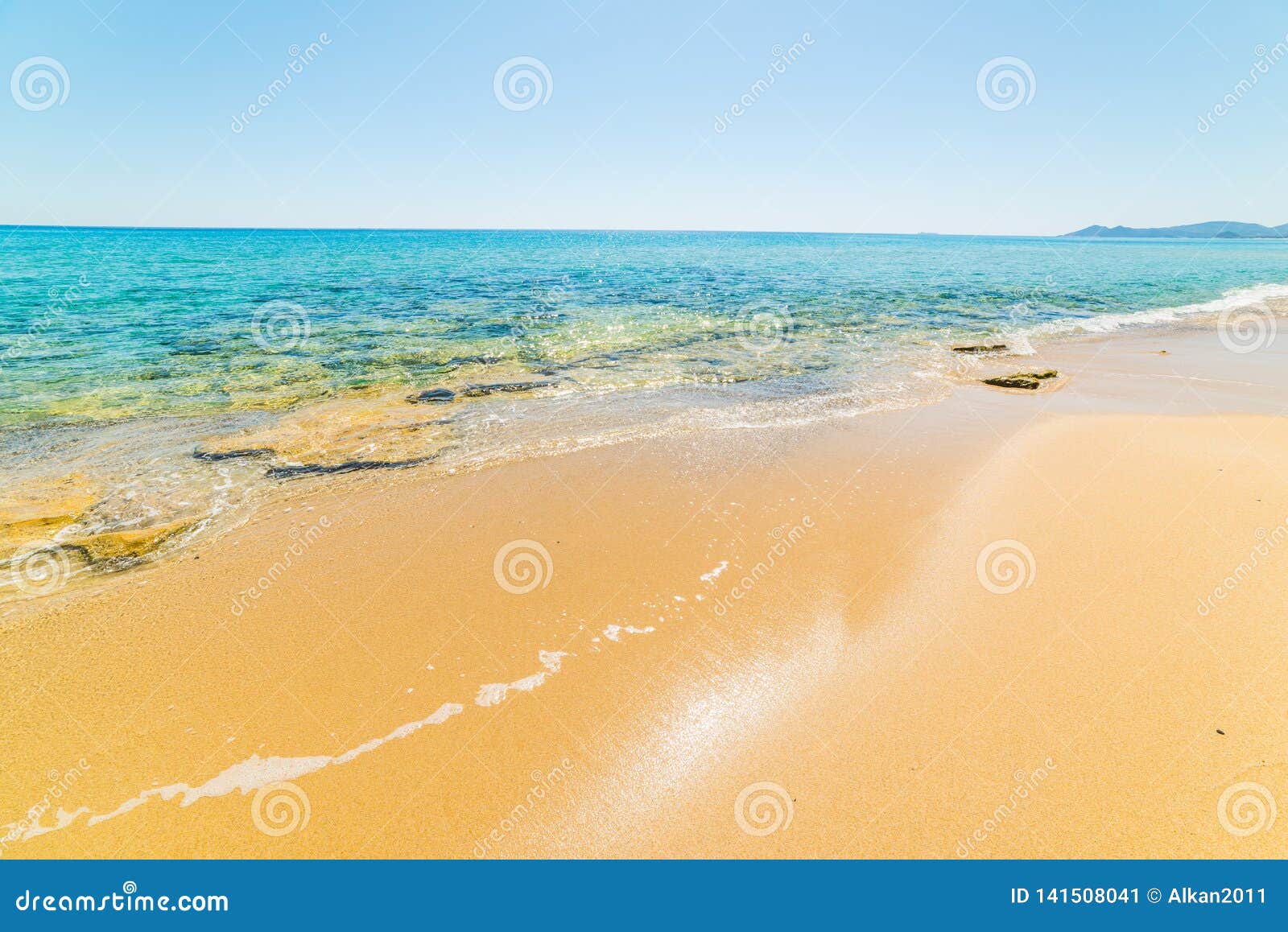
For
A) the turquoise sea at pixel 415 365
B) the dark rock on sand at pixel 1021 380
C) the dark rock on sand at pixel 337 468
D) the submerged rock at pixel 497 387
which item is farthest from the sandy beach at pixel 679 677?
the dark rock on sand at pixel 1021 380

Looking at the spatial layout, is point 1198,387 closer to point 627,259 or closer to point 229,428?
point 229,428

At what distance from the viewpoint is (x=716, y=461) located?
8297mm

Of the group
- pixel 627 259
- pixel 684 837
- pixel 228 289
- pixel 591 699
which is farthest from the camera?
pixel 627 259

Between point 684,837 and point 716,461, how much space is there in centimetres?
556

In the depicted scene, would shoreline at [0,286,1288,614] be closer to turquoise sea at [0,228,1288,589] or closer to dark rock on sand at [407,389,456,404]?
turquoise sea at [0,228,1288,589]

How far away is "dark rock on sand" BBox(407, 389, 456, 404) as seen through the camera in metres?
11.3

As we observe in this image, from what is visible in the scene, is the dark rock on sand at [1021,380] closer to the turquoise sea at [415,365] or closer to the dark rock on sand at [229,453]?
the turquoise sea at [415,365]

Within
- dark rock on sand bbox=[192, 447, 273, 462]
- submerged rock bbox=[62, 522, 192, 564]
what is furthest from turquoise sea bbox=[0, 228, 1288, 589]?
submerged rock bbox=[62, 522, 192, 564]

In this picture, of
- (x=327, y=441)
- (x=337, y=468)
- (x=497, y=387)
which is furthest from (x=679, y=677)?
(x=497, y=387)

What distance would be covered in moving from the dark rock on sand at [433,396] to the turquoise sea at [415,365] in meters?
0.07

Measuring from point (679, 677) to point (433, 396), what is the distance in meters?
9.13

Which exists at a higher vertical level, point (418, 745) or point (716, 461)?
point (716, 461)

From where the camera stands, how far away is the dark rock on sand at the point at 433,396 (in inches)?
446

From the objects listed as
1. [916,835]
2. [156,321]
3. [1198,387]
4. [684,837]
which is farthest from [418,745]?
[156,321]
